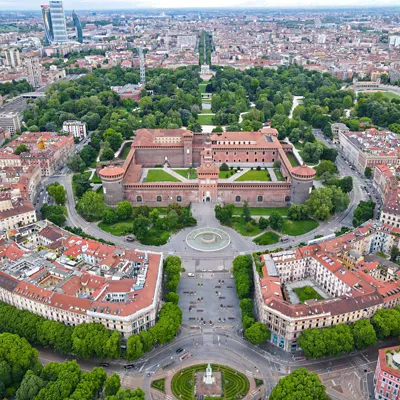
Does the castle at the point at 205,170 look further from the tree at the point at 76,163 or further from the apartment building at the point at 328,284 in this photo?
the apartment building at the point at 328,284

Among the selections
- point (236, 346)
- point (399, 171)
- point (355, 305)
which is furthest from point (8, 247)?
point (399, 171)

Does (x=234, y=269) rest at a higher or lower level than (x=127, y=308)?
lower

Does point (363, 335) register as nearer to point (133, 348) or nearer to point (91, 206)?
point (133, 348)

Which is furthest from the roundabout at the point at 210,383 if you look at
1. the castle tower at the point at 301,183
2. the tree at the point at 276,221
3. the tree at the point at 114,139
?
the tree at the point at 114,139

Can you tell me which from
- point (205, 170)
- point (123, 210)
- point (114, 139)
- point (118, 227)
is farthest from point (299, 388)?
point (114, 139)

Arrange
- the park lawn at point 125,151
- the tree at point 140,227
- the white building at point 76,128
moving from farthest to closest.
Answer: the white building at point 76,128
the park lawn at point 125,151
the tree at point 140,227

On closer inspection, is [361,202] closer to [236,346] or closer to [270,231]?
[270,231]
